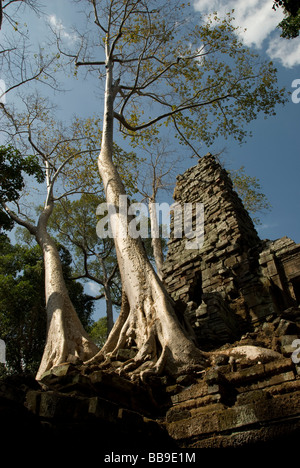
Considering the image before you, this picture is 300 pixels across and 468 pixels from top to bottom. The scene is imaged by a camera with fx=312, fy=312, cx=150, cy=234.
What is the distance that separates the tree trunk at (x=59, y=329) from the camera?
15.9 ft

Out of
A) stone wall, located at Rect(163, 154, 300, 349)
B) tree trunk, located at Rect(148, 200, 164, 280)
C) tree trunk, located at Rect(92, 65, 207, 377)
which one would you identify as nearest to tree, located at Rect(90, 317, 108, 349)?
tree trunk, located at Rect(148, 200, 164, 280)

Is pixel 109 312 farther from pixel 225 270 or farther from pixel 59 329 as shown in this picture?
pixel 59 329

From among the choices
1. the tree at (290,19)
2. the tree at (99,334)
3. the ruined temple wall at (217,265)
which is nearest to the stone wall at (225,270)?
the ruined temple wall at (217,265)

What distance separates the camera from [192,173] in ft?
31.0

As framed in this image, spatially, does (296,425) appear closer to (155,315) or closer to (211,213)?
(155,315)

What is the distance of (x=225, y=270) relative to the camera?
21.6 ft

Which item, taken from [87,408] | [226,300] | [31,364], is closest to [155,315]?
[87,408]

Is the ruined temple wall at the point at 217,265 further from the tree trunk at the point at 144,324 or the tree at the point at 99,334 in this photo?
the tree at the point at 99,334

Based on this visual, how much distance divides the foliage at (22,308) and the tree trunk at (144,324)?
7018 mm

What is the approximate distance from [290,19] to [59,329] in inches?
431

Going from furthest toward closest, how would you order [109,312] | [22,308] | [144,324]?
[109,312] → [22,308] → [144,324]

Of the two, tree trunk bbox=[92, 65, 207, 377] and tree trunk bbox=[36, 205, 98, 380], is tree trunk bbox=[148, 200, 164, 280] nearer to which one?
tree trunk bbox=[36, 205, 98, 380]

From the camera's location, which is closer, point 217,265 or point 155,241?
point 217,265

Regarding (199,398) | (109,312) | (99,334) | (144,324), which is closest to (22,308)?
(109,312)
